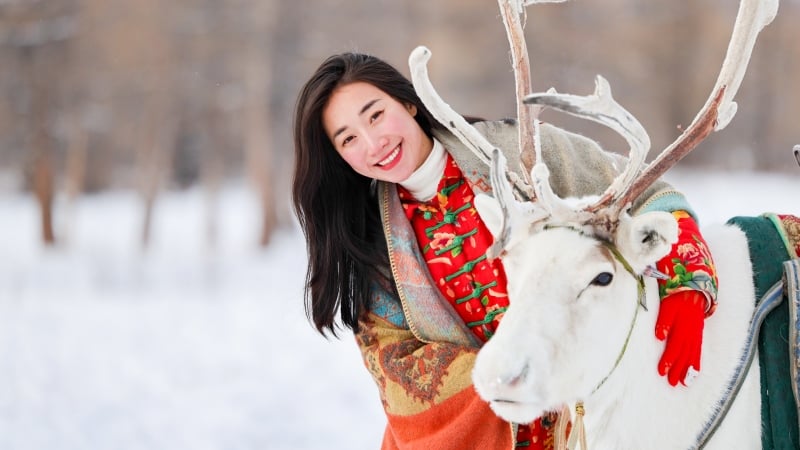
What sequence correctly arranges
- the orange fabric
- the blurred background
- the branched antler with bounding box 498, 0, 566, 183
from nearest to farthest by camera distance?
Result: the branched antler with bounding box 498, 0, 566, 183
the orange fabric
the blurred background

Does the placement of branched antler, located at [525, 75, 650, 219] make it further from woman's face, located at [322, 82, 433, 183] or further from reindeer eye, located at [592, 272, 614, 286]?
woman's face, located at [322, 82, 433, 183]

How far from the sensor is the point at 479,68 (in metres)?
15.8

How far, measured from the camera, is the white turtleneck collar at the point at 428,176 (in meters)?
2.55

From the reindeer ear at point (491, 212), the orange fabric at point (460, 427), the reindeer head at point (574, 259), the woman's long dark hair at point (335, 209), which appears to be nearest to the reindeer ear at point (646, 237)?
the reindeer head at point (574, 259)

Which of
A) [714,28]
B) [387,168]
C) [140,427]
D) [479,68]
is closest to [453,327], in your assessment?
[387,168]

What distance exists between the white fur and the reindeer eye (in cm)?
1

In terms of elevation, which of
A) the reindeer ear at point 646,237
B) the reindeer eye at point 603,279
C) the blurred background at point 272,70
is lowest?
the reindeer eye at point 603,279

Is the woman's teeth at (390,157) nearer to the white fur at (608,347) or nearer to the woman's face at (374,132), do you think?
the woman's face at (374,132)

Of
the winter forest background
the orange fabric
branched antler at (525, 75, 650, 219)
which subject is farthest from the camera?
the winter forest background

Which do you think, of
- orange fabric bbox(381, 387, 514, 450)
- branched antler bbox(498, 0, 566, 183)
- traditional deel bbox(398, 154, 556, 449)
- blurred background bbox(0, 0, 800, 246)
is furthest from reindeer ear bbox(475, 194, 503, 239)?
blurred background bbox(0, 0, 800, 246)

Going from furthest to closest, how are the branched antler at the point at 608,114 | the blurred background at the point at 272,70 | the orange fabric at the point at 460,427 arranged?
the blurred background at the point at 272,70
the orange fabric at the point at 460,427
the branched antler at the point at 608,114

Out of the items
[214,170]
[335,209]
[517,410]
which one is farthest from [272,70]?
[517,410]

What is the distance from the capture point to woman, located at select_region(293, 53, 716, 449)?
2.44m

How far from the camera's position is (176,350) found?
7.16 meters
